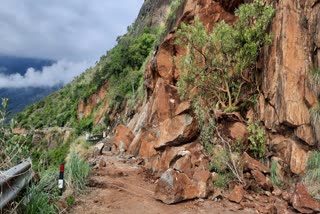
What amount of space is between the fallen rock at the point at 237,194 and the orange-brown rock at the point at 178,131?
4092 mm

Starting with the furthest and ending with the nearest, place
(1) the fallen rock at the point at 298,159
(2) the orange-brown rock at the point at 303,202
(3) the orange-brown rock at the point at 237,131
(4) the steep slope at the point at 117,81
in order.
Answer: (4) the steep slope at the point at 117,81, (3) the orange-brown rock at the point at 237,131, (1) the fallen rock at the point at 298,159, (2) the orange-brown rock at the point at 303,202

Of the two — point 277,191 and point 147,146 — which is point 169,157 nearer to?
point 147,146

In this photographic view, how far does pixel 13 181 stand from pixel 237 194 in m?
5.41

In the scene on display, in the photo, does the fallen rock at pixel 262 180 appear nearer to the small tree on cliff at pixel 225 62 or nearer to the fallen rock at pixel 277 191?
the fallen rock at pixel 277 191

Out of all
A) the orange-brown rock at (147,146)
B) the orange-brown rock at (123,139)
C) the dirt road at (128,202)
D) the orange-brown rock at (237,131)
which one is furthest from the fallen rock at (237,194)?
the orange-brown rock at (123,139)

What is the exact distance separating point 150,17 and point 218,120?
35256 mm

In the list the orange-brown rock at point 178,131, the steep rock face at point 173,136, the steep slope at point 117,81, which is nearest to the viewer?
the steep rock face at point 173,136

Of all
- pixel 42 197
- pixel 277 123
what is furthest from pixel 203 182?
pixel 42 197

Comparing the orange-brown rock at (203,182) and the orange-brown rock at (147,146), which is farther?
the orange-brown rock at (147,146)

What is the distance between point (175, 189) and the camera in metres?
7.93

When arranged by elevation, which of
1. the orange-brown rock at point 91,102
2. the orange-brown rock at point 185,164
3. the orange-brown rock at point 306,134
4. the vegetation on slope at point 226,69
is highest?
the orange-brown rock at point 91,102

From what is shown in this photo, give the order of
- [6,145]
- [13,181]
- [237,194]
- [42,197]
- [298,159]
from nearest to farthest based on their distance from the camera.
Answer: [13,181], [6,145], [42,197], [237,194], [298,159]

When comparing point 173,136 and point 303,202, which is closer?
point 303,202

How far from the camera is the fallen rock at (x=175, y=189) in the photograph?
7.89 meters
